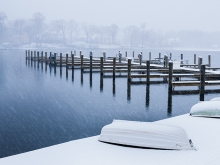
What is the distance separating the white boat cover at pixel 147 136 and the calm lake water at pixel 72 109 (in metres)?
3.08

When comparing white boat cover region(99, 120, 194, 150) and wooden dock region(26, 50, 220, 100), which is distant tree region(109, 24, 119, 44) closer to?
wooden dock region(26, 50, 220, 100)

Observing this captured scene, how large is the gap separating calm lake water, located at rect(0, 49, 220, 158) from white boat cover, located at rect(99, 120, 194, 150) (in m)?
3.08

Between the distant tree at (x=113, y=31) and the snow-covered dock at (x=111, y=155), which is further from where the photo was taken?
the distant tree at (x=113, y=31)

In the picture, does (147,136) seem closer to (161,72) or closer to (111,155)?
(111,155)

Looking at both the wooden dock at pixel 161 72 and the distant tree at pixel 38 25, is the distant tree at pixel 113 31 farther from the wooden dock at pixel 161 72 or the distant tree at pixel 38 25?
the wooden dock at pixel 161 72

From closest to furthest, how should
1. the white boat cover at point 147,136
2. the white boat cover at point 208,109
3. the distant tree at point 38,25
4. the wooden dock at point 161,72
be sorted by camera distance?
the white boat cover at point 147,136, the white boat cover at point 208,109, the wooden dock at point 161,72, the distant tree at point 38,25

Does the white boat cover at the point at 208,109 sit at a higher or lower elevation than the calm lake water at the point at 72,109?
higher

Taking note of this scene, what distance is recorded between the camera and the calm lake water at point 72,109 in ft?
31.6

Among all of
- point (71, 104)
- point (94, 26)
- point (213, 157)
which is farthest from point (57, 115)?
point (94, 26)

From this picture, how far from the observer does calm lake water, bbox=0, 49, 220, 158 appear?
9625 millimetres

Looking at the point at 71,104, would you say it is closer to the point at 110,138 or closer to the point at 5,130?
the point at 5,130

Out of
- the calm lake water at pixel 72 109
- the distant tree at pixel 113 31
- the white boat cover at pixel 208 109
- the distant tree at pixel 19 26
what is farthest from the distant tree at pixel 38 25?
the white boat cover at pixel 208 109

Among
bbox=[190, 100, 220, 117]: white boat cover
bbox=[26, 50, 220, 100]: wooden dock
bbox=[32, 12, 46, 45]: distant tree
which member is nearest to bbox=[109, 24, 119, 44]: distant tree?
bbox=[32, 12, 46, 45]: distant tree

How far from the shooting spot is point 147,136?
5992mm
